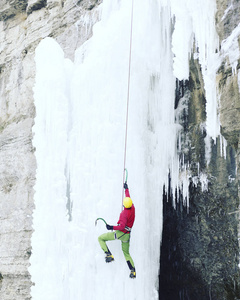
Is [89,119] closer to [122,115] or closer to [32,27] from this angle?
[122,115]

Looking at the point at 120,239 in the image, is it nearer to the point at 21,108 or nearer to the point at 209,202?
the point at 209,202

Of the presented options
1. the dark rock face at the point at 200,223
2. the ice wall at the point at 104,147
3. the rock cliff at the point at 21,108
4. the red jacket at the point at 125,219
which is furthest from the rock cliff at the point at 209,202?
the rock cliff at the point at 21,108

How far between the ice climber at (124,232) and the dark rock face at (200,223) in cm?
132

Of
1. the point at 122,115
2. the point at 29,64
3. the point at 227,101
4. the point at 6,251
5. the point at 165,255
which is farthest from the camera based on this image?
the point at 29,64

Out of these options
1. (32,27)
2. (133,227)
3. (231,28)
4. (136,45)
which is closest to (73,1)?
(32,27)

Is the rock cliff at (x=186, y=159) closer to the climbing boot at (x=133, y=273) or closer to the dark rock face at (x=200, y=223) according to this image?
the dark rock face at (x=200, y=223)

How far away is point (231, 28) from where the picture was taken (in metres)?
5.11

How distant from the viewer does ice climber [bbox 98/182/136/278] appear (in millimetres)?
4762

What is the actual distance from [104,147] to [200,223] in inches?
75.6

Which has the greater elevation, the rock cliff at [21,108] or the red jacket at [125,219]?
the rock cliff at [21,108]

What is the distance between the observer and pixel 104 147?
5.47 meters

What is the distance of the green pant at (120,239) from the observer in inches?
191

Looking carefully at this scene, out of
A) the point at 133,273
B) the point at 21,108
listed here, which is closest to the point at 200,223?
the point at 133,273

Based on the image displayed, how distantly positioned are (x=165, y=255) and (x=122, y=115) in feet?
8.07
